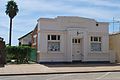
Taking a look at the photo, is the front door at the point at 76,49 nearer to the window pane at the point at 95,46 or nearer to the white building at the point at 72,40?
the white building at the point at 72,40

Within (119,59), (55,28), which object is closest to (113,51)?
(119,59)

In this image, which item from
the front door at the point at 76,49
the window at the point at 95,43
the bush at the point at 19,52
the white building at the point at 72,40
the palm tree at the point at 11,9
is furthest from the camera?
the palm tree at the point at 11,9

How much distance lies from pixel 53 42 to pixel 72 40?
2.41 m

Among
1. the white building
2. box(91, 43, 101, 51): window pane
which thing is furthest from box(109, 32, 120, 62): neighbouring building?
box(91, 43, 101, 51): window pane

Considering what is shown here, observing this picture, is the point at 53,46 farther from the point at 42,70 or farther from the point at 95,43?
the point at 42,70

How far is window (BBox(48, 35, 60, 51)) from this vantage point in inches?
1508

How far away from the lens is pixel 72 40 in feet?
129

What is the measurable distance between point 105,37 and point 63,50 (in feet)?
17.7

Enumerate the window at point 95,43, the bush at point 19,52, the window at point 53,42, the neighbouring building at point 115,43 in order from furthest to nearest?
the neighbouring building at point 115,43 < the window at point 95,43 < the window at point 53,42 < the bush at point 19,52

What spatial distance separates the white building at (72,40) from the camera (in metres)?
38.1

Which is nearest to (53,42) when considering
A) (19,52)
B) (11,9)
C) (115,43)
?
(19,52)

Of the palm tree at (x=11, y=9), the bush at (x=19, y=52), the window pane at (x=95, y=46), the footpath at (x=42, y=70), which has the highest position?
the palm tree at (x=11, y=9)

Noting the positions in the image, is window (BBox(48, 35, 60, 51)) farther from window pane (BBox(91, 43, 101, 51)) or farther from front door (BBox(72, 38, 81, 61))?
window pane (BBox(91, 43, 101, 51))

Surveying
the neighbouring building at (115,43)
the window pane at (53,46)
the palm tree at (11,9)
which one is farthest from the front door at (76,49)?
the palm tree at (11,9)
